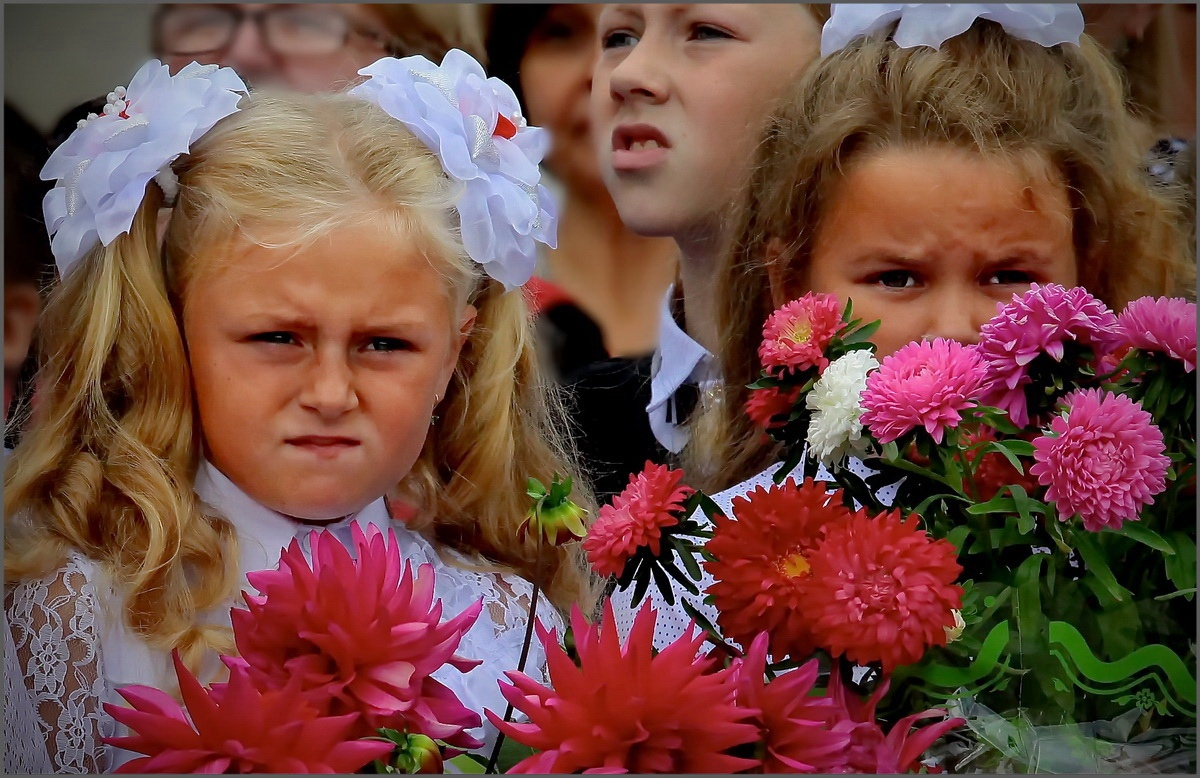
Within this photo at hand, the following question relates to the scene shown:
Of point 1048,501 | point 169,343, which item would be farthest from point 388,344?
point 1048,501

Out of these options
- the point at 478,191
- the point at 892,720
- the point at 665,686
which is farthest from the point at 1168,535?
the point at 478,191

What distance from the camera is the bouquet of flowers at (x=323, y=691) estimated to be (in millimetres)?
828

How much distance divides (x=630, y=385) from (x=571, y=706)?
0.70 meters

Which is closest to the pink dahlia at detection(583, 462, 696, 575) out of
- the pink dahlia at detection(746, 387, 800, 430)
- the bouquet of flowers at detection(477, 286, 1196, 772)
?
the bouquet of flowers at detection(477, 286, 1196, 772)

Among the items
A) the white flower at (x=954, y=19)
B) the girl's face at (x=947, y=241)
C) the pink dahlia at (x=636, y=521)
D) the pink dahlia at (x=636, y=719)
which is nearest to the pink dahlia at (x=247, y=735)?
the pink dahlia at (x=636, y=719)

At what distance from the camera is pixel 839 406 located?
981 mm

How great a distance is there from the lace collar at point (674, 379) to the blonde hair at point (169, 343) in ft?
1.04

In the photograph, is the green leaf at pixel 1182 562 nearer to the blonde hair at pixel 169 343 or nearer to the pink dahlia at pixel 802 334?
the pink dahlia at pixel 802 334

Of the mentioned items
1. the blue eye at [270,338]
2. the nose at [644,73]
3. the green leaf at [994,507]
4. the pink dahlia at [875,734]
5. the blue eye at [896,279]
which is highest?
the nose at [644,73]

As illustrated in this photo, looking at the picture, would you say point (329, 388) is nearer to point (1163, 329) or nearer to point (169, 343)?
point (169, 343)

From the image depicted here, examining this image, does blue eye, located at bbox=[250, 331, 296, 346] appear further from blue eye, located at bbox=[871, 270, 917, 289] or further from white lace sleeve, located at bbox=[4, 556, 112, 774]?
blue eye, located at bbox=[871, 270, 917, 289]

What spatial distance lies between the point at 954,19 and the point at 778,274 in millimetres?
353

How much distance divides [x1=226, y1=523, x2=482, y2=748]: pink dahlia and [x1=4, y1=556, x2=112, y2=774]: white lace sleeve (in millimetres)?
341

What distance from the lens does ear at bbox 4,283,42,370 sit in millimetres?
1311
